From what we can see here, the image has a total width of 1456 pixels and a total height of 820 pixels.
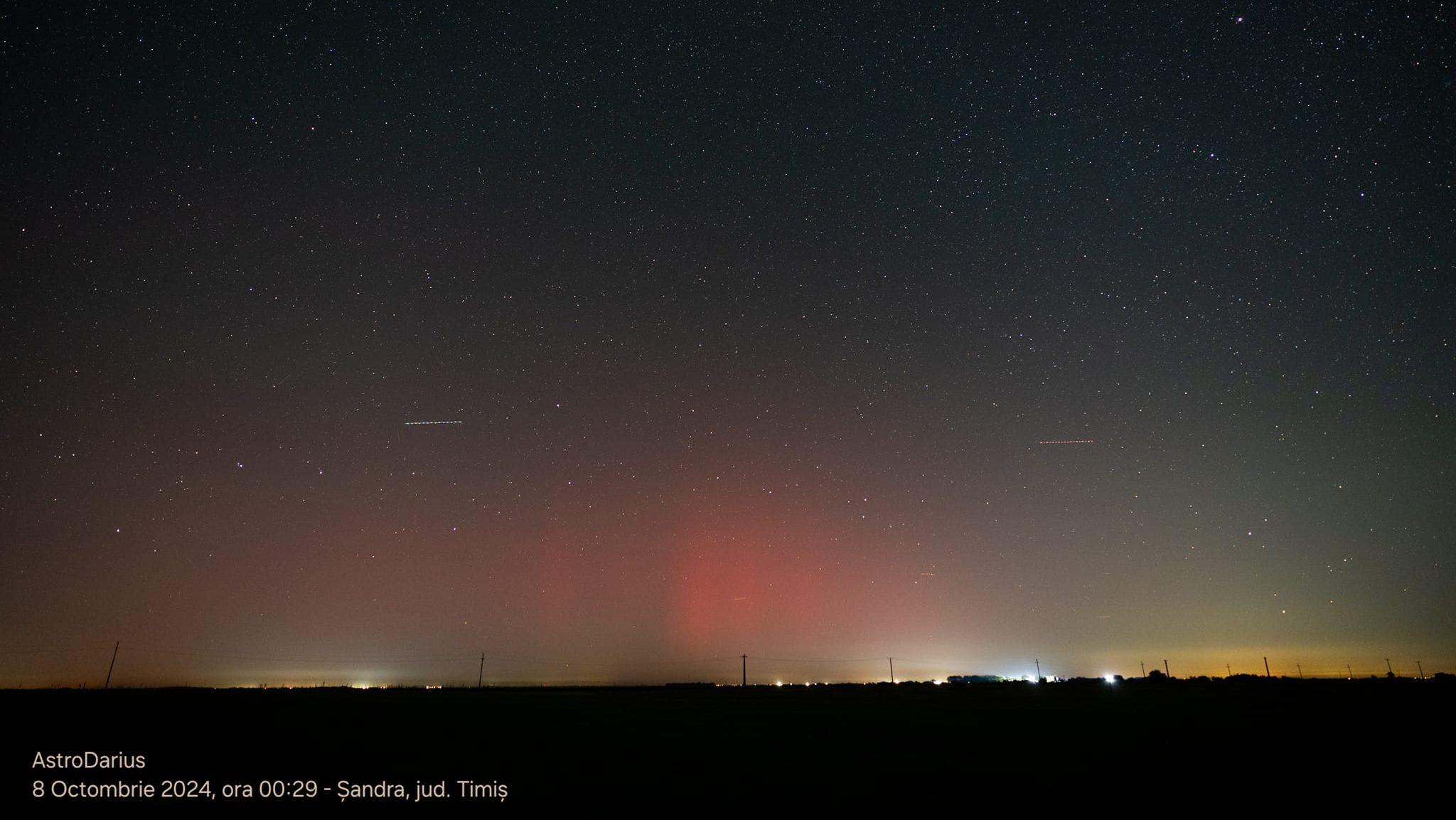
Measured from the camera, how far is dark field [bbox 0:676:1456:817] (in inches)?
335

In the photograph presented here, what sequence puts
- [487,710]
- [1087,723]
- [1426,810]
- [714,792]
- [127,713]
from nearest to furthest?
1. [1426,810]
2. [714,792]
3. [1087,723]
4. [127,713]
5. [487,710]

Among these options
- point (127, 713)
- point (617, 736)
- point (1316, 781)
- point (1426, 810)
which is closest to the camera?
point (1426, 810)

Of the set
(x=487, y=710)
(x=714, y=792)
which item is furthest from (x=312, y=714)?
(x=714, y=792)

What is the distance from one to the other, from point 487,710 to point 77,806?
717 inches

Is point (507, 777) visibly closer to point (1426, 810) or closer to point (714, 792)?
point (714, 792)

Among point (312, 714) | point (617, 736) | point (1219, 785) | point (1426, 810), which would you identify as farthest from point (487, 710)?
point (1426, 810)

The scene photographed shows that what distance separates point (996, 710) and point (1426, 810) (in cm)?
1683

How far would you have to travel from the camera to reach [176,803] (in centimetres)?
847

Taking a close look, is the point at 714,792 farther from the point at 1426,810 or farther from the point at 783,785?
the point at 1426,810

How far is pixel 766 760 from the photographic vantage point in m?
11.7

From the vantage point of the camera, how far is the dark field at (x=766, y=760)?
851 centimetres

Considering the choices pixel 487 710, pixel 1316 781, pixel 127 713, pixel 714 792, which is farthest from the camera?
pixel 487 710

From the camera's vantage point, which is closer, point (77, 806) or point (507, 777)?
point (77, 806)

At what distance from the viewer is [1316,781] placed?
32.1 feet
